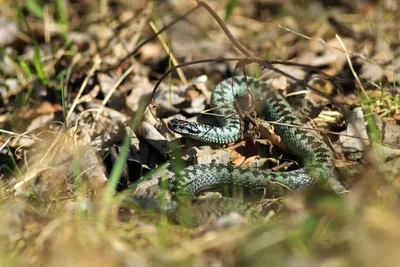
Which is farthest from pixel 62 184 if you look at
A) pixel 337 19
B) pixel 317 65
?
pixel 337 19

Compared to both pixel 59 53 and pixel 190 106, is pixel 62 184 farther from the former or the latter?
pixel 59 53

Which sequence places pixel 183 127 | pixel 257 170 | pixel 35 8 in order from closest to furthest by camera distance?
pixel 257 170 < pixel 183 127 < pixel 35 8

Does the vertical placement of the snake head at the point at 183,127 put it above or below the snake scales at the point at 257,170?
above

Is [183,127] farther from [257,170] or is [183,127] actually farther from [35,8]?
[35,8]

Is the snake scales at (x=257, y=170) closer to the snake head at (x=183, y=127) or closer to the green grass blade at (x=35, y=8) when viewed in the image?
the snake head at (x=183, y=127)

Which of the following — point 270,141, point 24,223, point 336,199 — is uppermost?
point 336,199

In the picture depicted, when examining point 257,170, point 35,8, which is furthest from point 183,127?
point 35,8

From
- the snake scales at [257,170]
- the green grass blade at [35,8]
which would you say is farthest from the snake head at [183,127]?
the green grass blade at [35,8]
